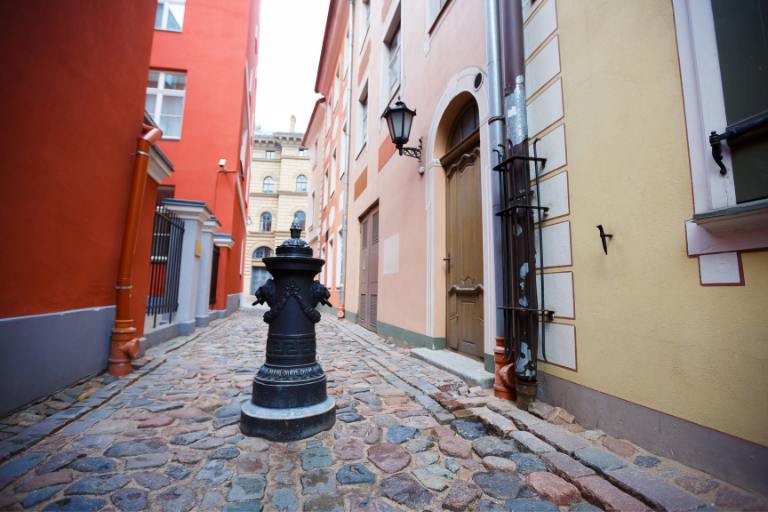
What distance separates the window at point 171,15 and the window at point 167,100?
4.72 ft

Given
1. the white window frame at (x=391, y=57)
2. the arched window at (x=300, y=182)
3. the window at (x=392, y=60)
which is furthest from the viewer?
the arched window at (x=300, y=182)

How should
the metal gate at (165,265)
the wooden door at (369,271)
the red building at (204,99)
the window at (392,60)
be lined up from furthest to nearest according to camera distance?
the red building at (204,99), the wooden door at (369,271), the window at (392,60), the metal gate at (165,265)

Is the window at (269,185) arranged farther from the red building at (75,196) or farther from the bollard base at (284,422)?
the bollard base at (284,422)

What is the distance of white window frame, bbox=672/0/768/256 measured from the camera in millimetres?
1548

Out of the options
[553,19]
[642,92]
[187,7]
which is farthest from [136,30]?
[187,7]

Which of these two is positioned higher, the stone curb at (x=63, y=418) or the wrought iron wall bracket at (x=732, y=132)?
the wrought iron wall bracket at (x=732, y=132)

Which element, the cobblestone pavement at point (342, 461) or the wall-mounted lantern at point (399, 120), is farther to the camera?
the wall-mounted lantern at point (399, 120)

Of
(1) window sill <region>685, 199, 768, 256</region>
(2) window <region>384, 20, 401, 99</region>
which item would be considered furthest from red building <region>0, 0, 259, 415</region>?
(2) window <region>384, 20, 401, 99</region>

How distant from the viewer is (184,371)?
392 cm

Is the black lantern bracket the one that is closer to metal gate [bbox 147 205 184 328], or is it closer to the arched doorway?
the arched doorway

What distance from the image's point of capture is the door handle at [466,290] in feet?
13.0

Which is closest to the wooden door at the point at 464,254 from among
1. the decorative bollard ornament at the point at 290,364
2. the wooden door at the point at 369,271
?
the decorative bollard ornament at the point at 290,364

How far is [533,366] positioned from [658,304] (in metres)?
0.96

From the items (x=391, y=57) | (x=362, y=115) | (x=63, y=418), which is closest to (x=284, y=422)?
(x=63, y=418)
